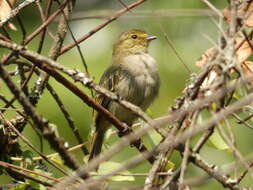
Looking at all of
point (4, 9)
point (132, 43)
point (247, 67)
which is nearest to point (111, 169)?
point (247, 67)

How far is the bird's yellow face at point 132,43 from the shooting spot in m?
5.97

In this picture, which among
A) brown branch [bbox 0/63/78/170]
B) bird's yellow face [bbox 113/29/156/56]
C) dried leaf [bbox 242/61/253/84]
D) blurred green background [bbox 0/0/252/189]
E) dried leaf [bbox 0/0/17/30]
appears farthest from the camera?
blurred green background [bbox 0/0/252/189]

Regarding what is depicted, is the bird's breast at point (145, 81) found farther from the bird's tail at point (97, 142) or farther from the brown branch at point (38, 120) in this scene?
the brown branch at point (38, 120)

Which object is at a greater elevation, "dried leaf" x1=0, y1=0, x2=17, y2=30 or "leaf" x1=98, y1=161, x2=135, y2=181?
"dried leaf" x1=0, y1=0, x2=17, y2=30

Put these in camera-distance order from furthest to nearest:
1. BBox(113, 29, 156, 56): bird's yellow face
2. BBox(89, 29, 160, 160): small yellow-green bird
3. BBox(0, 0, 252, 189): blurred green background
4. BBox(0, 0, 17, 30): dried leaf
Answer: BBox(0, 0, 252, 189): blurred green background, BBox(113, 29, 156, 56): bird's yellow face, BBox(89, 29, 160, 160): small yellow-green bird, BBox(0, 0, 17, 30): dried leaf

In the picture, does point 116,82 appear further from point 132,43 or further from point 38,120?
point 38,120

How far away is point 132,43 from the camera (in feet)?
19.9

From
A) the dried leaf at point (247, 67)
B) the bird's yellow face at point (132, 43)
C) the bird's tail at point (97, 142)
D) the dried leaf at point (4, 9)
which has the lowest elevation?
the bird's tail at point (97, 142)

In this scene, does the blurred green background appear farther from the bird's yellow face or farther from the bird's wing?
the bird's wing

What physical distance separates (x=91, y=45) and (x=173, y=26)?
4.89ft

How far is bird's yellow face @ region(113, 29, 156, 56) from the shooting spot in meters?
5.97

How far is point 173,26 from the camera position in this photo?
8359 millimetres

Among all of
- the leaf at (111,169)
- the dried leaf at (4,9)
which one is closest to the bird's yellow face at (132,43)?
the dried leaf at (4,9)

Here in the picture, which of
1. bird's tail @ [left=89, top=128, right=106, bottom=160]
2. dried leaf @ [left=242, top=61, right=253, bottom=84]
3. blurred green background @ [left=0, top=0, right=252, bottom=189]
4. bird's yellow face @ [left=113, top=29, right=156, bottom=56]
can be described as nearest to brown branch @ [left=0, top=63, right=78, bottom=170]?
dried leaf @ [left=242, top=61, right=253, bottom=84]
